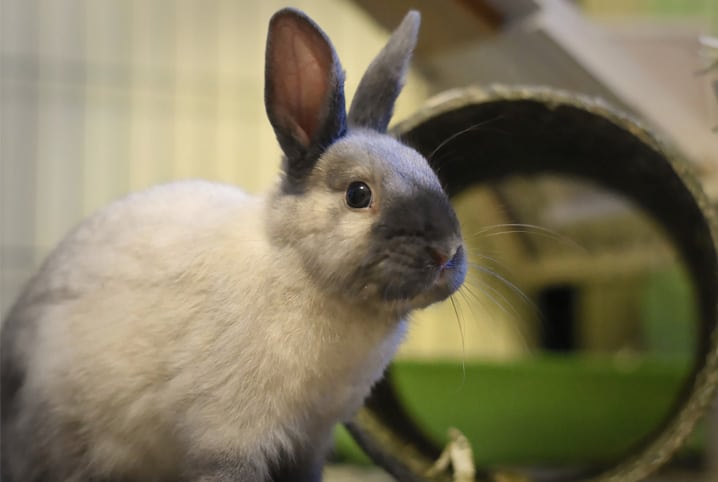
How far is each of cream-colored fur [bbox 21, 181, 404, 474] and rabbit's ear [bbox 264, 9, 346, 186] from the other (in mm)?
134

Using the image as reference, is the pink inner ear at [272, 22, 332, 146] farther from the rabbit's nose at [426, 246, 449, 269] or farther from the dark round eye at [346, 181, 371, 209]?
the rabbit's nose at [426, 246, 449, 269]

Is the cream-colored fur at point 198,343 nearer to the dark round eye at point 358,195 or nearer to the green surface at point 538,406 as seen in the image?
the dark round eye at point 358,195

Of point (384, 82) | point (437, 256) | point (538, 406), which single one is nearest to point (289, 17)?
point (384, 82)

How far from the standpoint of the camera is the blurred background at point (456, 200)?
7.48 feet

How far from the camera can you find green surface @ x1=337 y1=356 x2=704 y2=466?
7.97 feet

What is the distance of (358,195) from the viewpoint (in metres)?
1.17

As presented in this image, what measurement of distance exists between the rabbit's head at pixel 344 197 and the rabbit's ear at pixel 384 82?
0.04 feet

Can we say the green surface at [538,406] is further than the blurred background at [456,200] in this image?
Yes

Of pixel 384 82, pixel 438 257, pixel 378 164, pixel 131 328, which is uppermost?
pixel 384 82

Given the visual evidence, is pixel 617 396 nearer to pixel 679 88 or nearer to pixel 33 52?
pixel 679 88

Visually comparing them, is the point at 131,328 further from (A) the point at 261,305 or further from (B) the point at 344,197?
(B) the point at 344,197

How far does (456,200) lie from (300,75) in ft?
3.15

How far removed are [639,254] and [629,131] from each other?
75.6 inches

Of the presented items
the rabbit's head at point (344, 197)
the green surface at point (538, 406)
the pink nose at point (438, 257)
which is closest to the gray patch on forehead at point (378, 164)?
the rabbit's head at point (344, 197)
